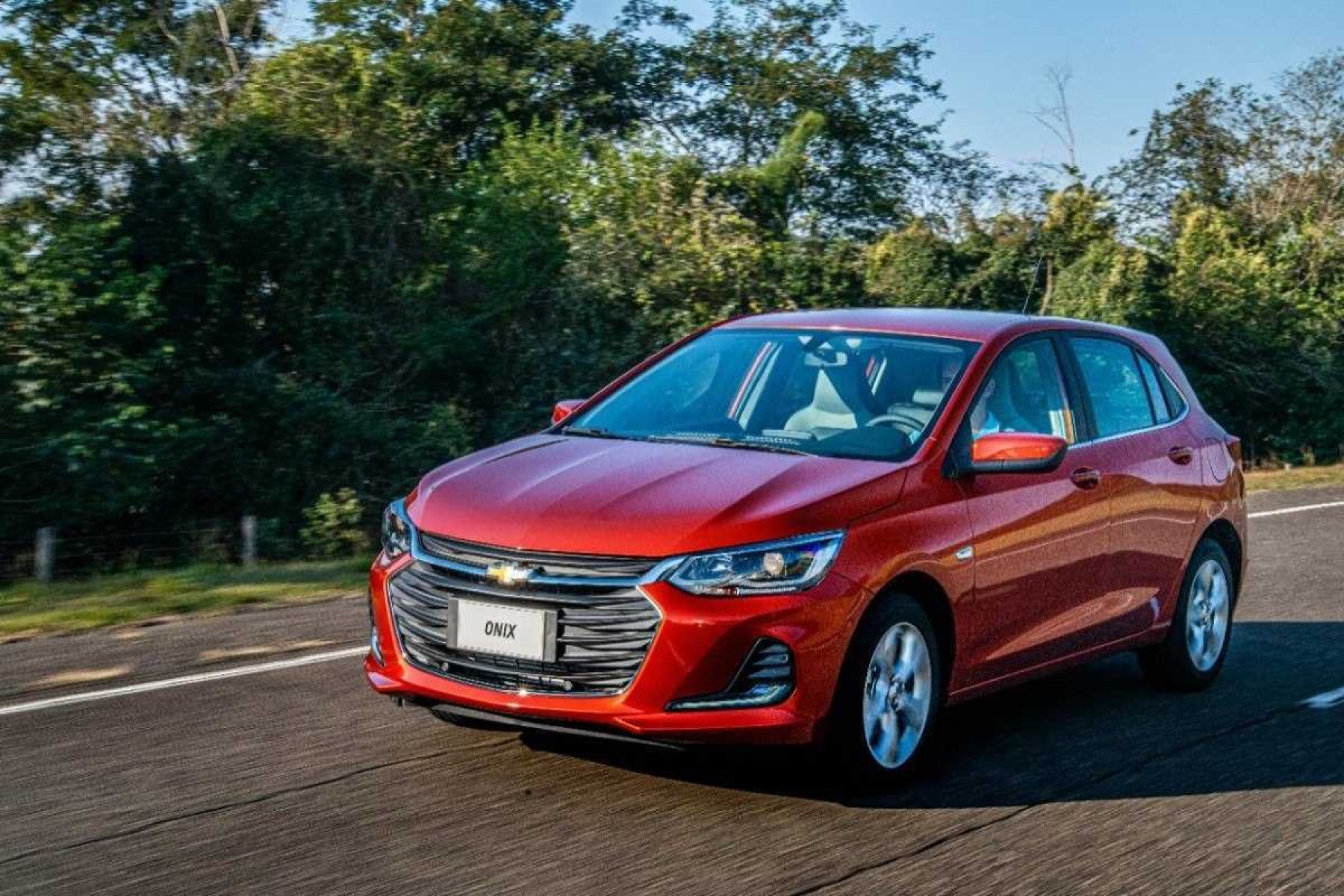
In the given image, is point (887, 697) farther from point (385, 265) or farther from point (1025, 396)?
point (385, 265)

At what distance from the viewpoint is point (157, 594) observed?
10.5m

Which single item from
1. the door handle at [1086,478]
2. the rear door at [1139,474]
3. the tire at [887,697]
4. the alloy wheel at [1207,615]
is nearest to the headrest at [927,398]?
the door handle at [1086,478]

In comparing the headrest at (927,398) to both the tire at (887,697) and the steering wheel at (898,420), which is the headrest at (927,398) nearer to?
the steering wheel at (898,420)

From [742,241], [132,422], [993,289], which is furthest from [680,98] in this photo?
[132,422]

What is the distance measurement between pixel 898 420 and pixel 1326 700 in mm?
2701

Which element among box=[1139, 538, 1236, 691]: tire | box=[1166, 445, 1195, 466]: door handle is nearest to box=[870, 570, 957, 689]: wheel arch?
box=[1139, 538, 1236, 691]: tire

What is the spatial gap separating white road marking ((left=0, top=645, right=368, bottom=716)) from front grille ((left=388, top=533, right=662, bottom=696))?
2375mm

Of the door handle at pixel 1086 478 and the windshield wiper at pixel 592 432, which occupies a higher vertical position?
the windshield wiper at pixel 592 432

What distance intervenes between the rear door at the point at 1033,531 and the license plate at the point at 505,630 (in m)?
1.63

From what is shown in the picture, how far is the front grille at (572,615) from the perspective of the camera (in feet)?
17.0

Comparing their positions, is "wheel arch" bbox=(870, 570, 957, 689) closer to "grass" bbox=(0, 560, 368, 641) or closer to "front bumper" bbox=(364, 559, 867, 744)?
"front bumper" bbox=(364, 559, 867, 744)

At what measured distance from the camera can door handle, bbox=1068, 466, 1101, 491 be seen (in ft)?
22.2

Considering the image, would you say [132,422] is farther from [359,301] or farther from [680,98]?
[680,98]

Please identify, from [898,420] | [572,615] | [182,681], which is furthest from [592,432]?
[182,681]
